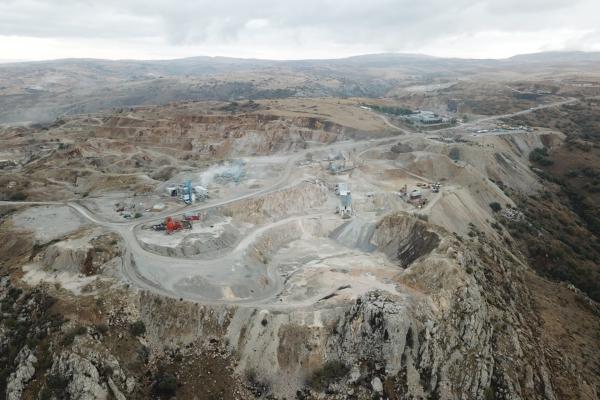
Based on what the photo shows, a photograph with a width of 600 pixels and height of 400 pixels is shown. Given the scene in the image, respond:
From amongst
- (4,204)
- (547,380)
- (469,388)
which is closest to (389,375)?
(469,388)

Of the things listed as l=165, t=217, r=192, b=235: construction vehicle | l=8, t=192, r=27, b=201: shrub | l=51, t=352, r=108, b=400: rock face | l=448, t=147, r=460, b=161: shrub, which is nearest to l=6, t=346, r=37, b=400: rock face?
l=51, t=352, r=108, b=400: rock face

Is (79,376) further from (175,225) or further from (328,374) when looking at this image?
(175,225)

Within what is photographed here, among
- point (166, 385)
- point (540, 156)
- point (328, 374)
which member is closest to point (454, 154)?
point (540, 156)

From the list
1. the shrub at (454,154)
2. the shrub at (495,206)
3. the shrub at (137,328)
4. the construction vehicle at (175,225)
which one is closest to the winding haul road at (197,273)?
the shrub at (137,328)

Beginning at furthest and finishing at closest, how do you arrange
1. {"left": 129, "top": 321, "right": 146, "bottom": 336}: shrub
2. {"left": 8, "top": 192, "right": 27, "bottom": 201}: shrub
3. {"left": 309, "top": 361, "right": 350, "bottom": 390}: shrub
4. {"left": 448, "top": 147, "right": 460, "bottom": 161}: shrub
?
{"left": 448, "top": 147, "right": 460, "bottom": 161}: shrub → {"left": 8, "top": 192, "right": 27, "bottom": 201}: shrub → {"left": 129, "top": 321, "right": 146, "bottom": 336}: shrub → {"left": 309, "top": 361, "right": 350, "bottom": 390}: shrub

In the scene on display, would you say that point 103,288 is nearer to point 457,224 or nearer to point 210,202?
point 210,202

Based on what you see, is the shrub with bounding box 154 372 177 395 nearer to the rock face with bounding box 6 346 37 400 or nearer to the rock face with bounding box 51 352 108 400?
the rock face with bounding box 51 352 108 400

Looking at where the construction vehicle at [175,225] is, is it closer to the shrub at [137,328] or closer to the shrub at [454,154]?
the shrub at [137,328]
